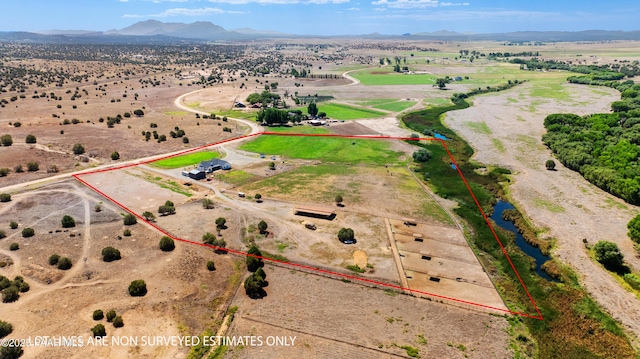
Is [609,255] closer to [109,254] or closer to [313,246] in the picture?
[313,246]

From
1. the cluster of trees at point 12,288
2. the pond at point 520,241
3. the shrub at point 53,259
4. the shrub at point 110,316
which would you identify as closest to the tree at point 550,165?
the pond at point 520,241

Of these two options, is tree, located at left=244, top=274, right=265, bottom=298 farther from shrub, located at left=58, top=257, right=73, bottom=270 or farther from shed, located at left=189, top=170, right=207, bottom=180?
shed, located at left=189, top=170, right=207, bottom=180

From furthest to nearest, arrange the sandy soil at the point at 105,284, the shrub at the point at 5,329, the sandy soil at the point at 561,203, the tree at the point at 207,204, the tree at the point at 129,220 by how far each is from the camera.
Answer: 1. the tree at the point at 207,204
2. the tree at the point at 129,220
3. the sandy soil at the point at 561,203
4. the sandy soil at the point at 105,284
5. the shrub at the point at 5,329

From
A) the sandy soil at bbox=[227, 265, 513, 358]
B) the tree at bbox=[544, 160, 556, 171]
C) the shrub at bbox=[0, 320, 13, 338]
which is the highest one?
the tree at bbox=[544, 160, 556, 171]

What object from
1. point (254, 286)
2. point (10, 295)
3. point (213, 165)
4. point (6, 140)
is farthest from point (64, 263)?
point (6, 140)

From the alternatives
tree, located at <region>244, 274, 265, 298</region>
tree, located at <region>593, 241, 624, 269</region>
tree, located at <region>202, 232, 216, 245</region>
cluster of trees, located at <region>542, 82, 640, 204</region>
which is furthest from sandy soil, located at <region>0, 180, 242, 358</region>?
cluster of trees, located at <region>542, 82, 640, 204</region>

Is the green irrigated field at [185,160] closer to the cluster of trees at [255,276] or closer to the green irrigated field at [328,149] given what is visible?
the green irrigated field at [328,149]
